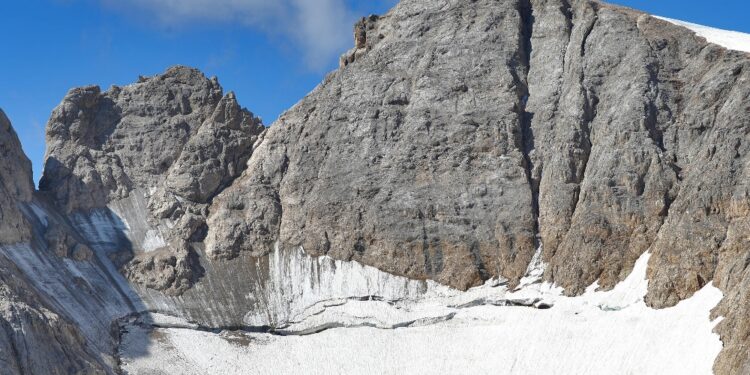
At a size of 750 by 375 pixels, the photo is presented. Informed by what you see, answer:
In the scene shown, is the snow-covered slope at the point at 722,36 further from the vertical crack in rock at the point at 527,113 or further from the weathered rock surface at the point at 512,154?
the vertical crack in rock at the point at 527,113

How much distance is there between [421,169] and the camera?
262 ft

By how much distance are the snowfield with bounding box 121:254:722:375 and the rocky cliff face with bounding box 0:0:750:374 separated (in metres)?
1.82

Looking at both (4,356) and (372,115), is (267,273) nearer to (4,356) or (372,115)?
(372,115)

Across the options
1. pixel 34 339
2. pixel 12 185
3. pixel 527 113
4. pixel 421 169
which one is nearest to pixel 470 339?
pixel 421 169

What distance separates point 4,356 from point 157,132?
41.2m

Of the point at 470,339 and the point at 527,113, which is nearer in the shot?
the point at 470,339

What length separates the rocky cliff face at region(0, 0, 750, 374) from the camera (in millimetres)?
69250

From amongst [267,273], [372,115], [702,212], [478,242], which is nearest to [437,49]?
[372,115]

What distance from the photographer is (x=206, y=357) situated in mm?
66875

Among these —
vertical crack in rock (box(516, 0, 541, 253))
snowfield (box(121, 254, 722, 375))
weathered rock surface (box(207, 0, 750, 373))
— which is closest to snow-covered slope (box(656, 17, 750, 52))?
weathered rock surface (box(207, 0, 750, 373))

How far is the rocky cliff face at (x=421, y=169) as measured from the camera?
69.2 m

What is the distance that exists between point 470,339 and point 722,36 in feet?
122

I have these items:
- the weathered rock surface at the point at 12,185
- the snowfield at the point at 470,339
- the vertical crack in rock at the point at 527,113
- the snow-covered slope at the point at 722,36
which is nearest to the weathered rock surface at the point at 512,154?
the vertical crack in rock at the point at 527,113

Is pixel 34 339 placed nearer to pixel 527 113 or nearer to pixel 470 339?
pixel 470 339
